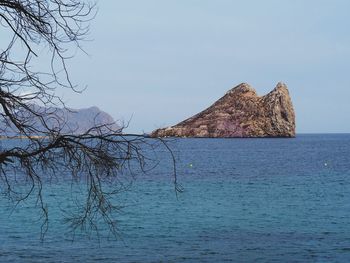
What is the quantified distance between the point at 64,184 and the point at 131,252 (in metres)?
38.3

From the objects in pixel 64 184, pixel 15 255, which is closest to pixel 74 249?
pixel 15 255

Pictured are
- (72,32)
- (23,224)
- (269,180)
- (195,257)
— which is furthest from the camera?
(269,180)

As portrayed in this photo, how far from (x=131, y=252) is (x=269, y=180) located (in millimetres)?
48318

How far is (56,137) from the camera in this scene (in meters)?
6.30

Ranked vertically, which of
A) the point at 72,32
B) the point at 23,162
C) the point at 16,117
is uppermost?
the point at 72,32

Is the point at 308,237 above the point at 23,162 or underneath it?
underneath

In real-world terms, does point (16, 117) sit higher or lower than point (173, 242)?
higher

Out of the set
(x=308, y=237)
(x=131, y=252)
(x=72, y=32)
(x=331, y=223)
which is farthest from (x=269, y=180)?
(x=72, y=32)

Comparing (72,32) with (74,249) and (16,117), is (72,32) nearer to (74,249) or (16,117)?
(16,117)

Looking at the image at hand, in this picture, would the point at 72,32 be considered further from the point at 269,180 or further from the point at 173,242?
the point at 269,180

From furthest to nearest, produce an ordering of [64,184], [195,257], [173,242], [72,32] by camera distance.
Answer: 1. [64,184]
2. [173,242]
3. [195,257]
4. [72,32]

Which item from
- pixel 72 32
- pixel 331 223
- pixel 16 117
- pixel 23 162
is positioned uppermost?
pixel 72 32

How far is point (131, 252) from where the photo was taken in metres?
27.3

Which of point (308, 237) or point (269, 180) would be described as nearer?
point (308, 237)
